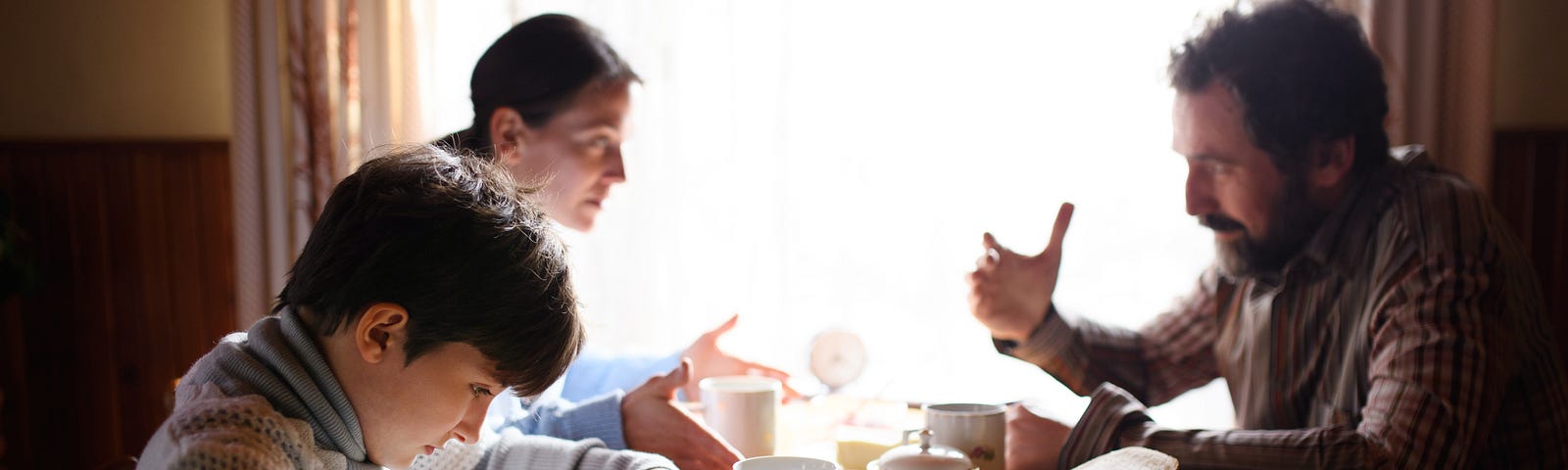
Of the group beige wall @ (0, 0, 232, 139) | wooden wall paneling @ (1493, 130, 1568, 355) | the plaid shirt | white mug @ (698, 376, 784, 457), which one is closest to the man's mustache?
the plaid shirt

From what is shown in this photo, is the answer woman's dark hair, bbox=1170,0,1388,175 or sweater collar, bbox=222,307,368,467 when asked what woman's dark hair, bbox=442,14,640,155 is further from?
woman's dark hair, bbox=1170,0,1388,175

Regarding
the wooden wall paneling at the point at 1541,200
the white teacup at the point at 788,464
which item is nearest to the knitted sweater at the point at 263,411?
the white teacup at the point at 788,464

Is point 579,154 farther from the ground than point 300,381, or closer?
farther from the ground

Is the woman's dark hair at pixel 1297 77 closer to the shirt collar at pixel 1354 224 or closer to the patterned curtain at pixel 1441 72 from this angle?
the shirt collar at pixel 1354 224

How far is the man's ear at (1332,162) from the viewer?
69.0 inches

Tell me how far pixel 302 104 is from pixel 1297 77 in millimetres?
2478

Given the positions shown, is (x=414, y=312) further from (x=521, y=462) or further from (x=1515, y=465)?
(x=1515, y=465)

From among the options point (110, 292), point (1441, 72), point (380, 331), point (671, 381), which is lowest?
point (110, 292)

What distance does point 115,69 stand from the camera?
3.21 metres

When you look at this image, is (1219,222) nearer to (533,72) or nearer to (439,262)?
(533,72)

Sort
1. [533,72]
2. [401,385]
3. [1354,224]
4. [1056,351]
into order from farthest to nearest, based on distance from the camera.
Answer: [1056,351], [533,72], [1354,224], [401,385]

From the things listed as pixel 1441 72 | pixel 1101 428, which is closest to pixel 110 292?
pixel 1101 428

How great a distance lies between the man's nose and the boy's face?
1.18m

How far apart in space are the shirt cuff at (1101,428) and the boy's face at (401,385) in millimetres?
710
